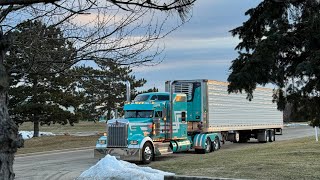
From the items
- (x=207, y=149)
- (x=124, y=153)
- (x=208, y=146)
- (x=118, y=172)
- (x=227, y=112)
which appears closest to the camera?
(x=118, y=172)

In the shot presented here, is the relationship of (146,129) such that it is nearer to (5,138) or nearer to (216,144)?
(216,144)

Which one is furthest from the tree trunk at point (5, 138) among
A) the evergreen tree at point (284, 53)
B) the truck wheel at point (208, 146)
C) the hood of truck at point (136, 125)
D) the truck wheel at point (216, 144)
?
the truck wheel at point (216, 144)

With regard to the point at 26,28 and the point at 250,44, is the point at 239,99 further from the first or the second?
the point at 26,28

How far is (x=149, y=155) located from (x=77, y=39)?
13.9m

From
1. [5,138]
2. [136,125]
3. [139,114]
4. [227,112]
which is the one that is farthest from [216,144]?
[5,138]

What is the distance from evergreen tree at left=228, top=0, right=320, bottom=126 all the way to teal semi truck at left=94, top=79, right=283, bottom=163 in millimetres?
9774

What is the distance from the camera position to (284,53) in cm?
934

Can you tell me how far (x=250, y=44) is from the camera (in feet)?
33.1

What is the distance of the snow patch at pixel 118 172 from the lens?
415 inches

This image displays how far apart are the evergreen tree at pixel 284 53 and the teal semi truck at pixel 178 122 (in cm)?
977

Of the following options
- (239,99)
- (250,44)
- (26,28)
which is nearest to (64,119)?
(239,99)

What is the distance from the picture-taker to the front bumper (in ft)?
61.5

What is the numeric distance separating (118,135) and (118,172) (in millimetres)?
8604

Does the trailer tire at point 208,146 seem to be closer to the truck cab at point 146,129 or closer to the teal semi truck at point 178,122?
the teal semi truck at point 178,122
